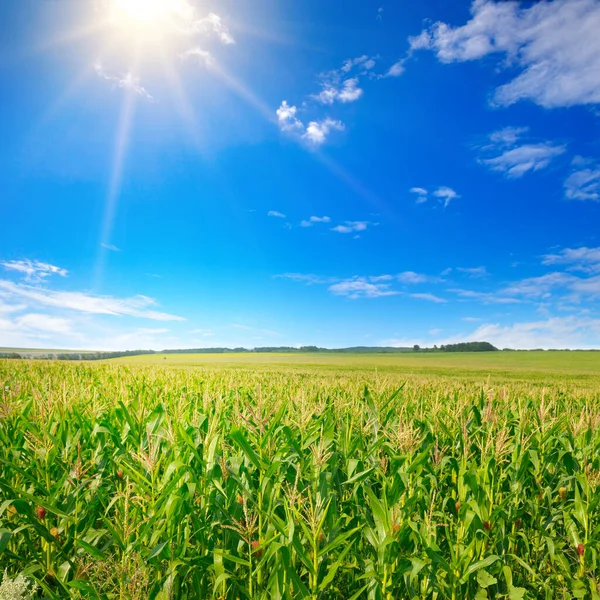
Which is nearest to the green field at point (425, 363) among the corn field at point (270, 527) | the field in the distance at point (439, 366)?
the field in the distance at point (439, 366)

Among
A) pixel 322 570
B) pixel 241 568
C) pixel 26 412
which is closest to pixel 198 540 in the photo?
pixel 241 568

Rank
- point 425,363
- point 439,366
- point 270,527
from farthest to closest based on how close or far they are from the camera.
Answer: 1. point 425,363
2. point 439,366
3. point 270,527

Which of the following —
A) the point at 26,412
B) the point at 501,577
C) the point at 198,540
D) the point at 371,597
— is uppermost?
the point at 26,412

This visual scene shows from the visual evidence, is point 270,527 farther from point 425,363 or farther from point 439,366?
point 425,363

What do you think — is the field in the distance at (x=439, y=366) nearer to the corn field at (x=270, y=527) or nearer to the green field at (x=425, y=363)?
the green field at (x=425, y=363)

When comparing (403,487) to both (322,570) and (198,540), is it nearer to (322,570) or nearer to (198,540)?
(322,570)

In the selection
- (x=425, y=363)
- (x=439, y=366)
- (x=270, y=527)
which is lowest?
(x=270, y=527)

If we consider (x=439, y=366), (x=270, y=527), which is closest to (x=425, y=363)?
(x=439, y=366)

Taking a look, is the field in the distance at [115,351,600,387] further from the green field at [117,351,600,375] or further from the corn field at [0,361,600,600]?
the corn field at [0,361,600,600]

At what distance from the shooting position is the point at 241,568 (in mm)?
3404

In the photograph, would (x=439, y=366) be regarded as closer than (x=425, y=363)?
Yes

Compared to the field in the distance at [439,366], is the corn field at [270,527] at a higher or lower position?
lower

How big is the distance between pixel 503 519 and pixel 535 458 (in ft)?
3.64

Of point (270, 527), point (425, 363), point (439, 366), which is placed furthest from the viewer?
point (425, 363)
